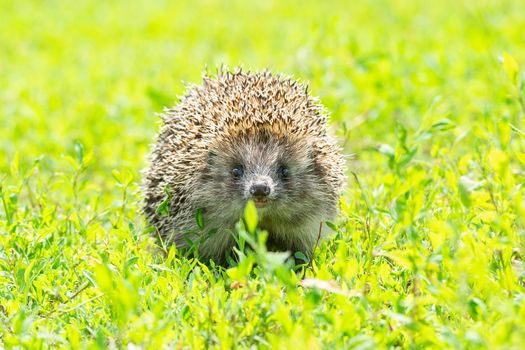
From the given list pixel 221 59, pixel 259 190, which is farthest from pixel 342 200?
pixel 221 59

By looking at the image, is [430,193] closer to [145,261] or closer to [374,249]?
[374,249]

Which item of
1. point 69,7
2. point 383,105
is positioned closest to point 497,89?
point 383,105

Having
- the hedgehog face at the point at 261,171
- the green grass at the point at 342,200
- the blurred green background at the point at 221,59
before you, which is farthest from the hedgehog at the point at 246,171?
the blurred green background at the point at 221,59

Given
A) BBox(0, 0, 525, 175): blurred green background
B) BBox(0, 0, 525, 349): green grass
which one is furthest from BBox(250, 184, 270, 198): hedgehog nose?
BBox(0, 0, 525, 175): blurred green background

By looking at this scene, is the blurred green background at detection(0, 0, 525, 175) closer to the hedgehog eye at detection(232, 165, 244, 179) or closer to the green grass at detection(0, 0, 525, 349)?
the green grass at detection(0, 0, 525, 349)

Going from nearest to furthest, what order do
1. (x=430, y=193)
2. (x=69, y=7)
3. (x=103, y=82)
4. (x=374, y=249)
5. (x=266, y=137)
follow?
1. (x=374, y=249)
2. (x=266, y=137)
3. (x=430, y=193)
4. (x=103, y=82)
5. (x=69, y=7)

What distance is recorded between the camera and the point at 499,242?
414cm

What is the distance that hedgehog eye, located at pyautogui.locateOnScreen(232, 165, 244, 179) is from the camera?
219 inches

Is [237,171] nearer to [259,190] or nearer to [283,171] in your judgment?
[283,171]

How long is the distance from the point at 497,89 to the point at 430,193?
3.55 metres

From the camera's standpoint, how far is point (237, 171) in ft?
18.3

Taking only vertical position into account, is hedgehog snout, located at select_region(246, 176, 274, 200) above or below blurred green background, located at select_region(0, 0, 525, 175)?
below

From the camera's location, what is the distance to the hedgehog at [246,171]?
18.1 ft

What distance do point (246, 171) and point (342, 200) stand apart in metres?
0.77
